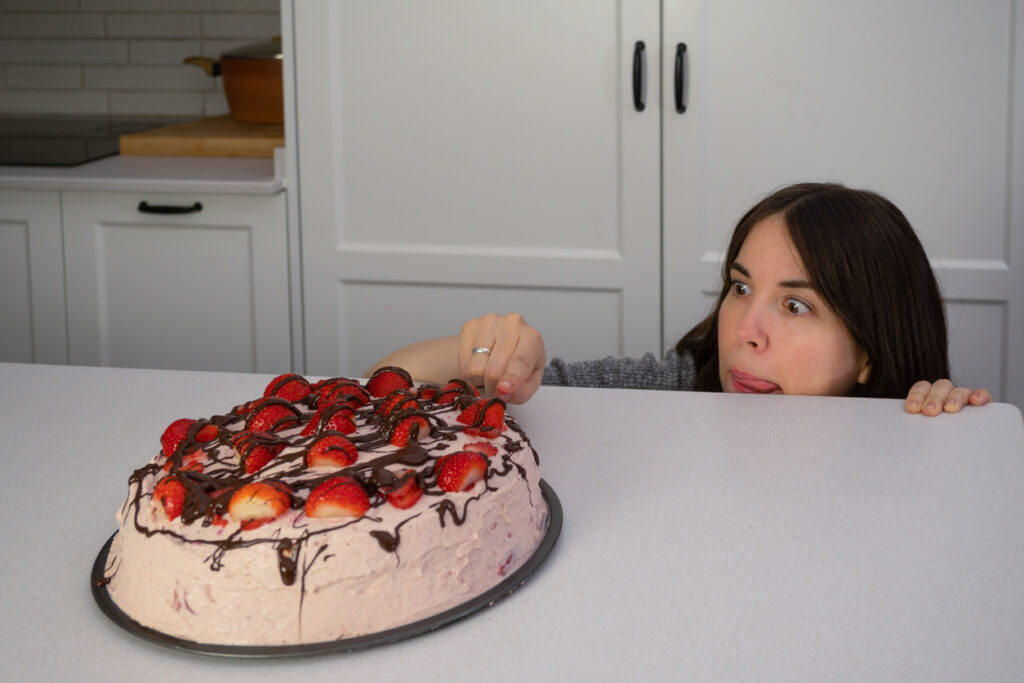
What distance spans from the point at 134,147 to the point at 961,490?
92.7 inches

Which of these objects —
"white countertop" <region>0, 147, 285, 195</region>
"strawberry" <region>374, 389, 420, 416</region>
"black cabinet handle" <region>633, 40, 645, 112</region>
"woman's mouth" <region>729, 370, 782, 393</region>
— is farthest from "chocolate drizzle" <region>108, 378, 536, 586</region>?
"white countertop" <region>0, 147, 285, 195</region>

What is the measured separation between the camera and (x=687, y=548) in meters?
0.81

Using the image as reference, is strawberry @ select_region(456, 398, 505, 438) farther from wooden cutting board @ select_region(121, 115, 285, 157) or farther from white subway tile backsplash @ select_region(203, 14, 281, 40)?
white subway tile backsplash @ select_region(203, 14, 281, 40)

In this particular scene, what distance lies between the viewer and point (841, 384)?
145 centimetres

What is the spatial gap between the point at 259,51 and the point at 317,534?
7.58 ft

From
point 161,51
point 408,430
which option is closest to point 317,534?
point 408,430

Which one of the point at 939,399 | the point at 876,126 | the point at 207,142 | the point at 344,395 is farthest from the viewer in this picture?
the point at 207,142

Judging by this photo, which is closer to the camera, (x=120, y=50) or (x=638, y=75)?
(x=638, y=75)

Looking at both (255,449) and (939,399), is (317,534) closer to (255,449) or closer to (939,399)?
(255,449)

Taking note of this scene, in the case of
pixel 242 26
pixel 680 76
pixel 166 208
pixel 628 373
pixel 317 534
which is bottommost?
pixel 628 373

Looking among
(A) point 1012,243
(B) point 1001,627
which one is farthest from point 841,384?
(A) point 1012,243

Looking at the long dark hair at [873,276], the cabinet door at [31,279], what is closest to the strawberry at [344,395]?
the long dark hair at [873,276]

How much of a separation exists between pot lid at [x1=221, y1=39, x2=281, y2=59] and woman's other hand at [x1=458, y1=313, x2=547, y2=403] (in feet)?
5.85

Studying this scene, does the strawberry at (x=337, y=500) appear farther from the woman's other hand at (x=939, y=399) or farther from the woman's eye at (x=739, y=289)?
the woman's eye at (x=739, y=289)
